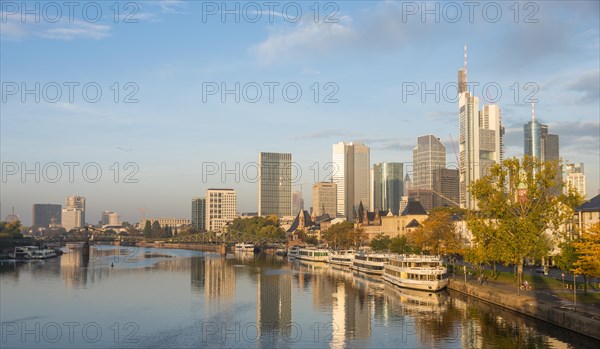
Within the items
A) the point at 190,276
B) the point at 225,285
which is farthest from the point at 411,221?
the point at 225,285

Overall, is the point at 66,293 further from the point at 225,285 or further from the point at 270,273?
the point at 270,273

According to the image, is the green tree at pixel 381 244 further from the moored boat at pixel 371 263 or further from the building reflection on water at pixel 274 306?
the building reflection on water at pixel 274 306

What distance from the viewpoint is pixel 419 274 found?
3349 inches

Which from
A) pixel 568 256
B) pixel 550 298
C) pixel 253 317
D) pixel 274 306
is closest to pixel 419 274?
pixel 274 306

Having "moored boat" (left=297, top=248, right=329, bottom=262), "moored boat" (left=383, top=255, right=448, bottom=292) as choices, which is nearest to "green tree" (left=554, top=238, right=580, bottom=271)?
"moored boat" (left=383, top=255, right=448, bottom=292)

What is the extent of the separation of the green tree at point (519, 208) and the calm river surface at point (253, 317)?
288 inches

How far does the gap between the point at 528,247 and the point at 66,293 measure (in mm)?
58955

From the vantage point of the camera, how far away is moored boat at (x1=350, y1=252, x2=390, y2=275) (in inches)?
4462

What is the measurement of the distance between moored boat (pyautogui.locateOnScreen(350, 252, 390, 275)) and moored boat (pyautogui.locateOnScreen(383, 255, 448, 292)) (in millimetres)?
18799

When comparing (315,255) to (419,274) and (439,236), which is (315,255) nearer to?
(439,236)

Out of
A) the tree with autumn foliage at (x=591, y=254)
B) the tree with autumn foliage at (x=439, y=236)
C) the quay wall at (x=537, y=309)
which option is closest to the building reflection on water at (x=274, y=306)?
the quay wall at (x=537, y=309)

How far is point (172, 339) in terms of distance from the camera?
5266 centimetres

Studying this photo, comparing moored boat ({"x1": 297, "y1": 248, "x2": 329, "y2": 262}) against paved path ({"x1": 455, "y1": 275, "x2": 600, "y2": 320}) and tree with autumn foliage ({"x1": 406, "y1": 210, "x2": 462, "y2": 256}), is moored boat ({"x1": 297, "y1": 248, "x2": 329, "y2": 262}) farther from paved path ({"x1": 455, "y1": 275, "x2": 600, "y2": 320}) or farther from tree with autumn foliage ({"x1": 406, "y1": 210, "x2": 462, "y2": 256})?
paved path ({"x1": 455, "y1": 275, "x2": 600, "y2": 320})

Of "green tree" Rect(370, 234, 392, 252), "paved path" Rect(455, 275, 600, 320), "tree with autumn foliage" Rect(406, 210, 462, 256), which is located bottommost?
"green tree" Rect(370, 234, 392, 252)
